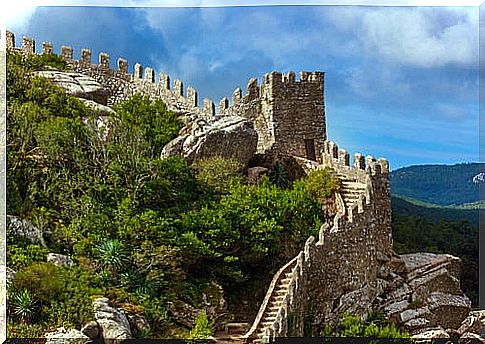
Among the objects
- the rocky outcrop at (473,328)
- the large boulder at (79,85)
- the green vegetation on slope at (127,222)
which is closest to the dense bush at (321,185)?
the green vegetation on slope at (127,222)

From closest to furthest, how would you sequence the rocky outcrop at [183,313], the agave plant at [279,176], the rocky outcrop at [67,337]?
the rocky outcrop at [67,337] → the rocky outcrop at [183,313] → the agave plant at [279,176]

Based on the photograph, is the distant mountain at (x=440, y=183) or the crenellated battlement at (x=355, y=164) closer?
the distant mountain at (x=440, y=183)

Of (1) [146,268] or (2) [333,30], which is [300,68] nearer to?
(2) [333,30]

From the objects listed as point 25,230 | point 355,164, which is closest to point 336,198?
point 355,164

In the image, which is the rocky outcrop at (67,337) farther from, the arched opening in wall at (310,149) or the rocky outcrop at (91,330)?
the arched opening in wall at (310,149)

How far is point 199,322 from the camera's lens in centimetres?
734

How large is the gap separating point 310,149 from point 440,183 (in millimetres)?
1755

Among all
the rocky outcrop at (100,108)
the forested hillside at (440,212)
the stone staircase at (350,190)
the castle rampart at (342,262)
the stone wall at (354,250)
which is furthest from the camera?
the rocky outcrop at (100,108)

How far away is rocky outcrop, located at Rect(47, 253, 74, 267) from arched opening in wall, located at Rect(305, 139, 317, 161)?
2.96 m

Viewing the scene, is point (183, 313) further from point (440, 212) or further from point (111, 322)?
point (440, 212)

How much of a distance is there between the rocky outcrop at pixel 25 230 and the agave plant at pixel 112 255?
20.7 inches

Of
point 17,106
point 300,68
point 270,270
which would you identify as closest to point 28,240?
point 17,106

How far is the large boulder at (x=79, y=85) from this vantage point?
10039 mm

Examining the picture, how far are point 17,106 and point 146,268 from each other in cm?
221
